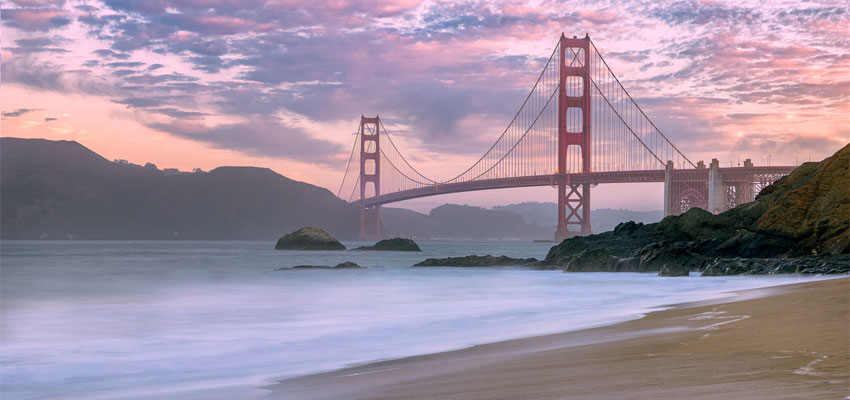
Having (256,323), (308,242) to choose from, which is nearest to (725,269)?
(256,323)

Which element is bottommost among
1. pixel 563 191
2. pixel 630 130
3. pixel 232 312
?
pixel 232 312

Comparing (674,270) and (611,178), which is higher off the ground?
(611,178)

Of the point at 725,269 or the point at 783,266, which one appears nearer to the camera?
the point at 783,266

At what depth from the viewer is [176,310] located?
12.3 meters

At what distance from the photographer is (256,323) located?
10.1 metres

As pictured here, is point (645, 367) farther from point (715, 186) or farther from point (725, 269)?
point (715, 186)

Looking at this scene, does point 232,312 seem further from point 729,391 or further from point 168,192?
point 168,192

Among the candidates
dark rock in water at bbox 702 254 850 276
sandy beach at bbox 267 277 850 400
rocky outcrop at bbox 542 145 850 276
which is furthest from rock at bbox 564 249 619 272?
sandy beach at bbox 267 277 850 400

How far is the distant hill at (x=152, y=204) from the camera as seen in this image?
122 metres

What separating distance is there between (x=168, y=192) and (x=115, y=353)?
132 metres

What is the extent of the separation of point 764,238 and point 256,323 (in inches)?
564

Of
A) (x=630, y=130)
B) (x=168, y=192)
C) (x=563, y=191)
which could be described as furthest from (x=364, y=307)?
(x=168, y=192)

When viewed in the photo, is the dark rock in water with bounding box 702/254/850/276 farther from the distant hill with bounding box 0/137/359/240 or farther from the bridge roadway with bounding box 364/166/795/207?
the distant hill with bounding box 0/137/359/240

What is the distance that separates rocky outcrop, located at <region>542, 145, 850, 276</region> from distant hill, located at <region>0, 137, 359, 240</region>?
92.9 meters
